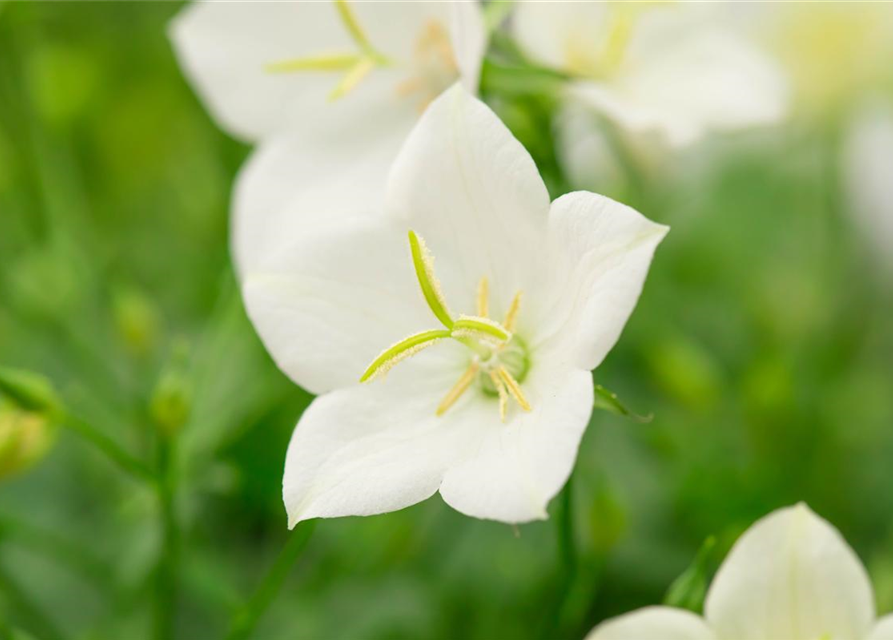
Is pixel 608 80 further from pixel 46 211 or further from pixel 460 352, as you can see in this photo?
pixel 46 211

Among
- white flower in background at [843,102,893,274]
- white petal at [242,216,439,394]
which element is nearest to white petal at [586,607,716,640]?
white petal at [242,216,439,394]

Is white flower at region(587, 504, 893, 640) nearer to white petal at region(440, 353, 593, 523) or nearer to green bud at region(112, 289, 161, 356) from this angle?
white petal at region(440, 353, 593, 523)

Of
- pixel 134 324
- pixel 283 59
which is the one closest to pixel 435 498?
pixel 134 324

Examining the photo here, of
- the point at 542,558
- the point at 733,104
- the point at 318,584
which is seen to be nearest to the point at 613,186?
the point at 733,104

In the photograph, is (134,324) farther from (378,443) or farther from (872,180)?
(872,180)

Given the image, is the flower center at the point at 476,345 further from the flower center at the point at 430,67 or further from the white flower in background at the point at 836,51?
the white flower in background at the point at 836,51

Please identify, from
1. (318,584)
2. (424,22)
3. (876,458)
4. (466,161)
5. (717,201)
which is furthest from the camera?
(717,201)
